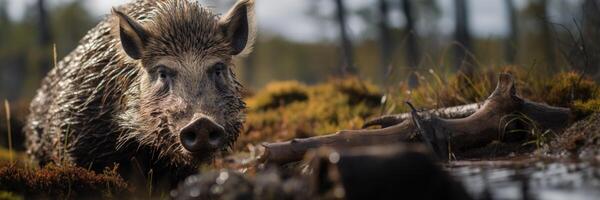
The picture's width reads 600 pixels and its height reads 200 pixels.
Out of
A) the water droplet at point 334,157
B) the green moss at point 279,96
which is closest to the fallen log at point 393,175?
the water droplet at point 334,157

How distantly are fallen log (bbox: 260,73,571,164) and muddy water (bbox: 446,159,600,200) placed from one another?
1.21 meters

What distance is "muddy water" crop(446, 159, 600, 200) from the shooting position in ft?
11.1

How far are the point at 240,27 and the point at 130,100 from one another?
1.28 m

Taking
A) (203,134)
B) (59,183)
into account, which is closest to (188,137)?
(203,134)

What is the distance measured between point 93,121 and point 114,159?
1.39ft

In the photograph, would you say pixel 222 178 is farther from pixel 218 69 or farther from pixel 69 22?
pixel 69 22

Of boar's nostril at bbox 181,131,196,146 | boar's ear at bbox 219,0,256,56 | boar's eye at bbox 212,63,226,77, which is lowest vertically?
boar's nostril at bbox 181,131,196,146

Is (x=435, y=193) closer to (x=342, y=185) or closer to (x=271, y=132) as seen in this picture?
(x=342, y=185)

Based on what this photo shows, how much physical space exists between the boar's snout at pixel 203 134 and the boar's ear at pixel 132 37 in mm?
1674

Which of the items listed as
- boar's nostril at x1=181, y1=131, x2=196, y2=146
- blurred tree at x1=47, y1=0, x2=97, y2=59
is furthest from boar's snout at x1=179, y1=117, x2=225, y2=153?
blurred tree at x1=47, y1=0, x2=97, y2=59

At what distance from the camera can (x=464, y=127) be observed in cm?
587

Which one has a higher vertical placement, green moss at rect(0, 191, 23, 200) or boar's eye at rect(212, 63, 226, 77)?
boar's eye at rect(212, 63, 226, 77)

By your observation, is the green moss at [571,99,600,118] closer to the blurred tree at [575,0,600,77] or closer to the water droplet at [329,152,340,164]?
the blurred tree at [575,0,600,77]

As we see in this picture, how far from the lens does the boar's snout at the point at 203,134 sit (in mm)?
5043
